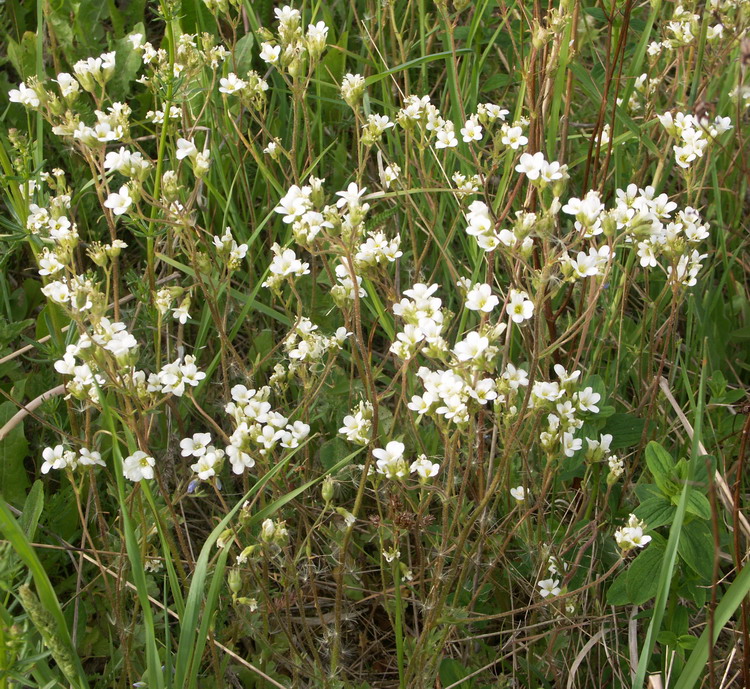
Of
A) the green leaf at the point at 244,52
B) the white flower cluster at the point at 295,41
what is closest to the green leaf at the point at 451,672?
the white flower cluster at the point at 295,41

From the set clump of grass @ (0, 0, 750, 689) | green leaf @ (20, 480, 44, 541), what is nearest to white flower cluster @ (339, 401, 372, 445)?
clump of grass @ (0, 0, 750, 689)

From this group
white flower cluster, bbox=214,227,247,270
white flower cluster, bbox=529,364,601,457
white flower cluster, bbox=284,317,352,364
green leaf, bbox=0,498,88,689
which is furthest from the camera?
white flower cluster, bbox=214,227,247,270

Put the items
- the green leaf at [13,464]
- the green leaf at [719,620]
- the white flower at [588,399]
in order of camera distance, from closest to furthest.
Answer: the green leaf at [719,620] < the white flower at [588,399] < the green leaf at [13,464]

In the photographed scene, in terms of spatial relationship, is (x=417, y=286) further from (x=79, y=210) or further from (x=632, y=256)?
(x=79, y=210)

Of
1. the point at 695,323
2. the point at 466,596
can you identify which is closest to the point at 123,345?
the point at 466,596

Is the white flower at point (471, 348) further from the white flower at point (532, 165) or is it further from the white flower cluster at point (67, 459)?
the white flower cluster at point (67, 459)

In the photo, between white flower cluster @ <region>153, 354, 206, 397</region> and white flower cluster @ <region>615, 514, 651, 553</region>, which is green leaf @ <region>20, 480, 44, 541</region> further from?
white flower cluster @ <region>615, 514, 651, 553</region>
